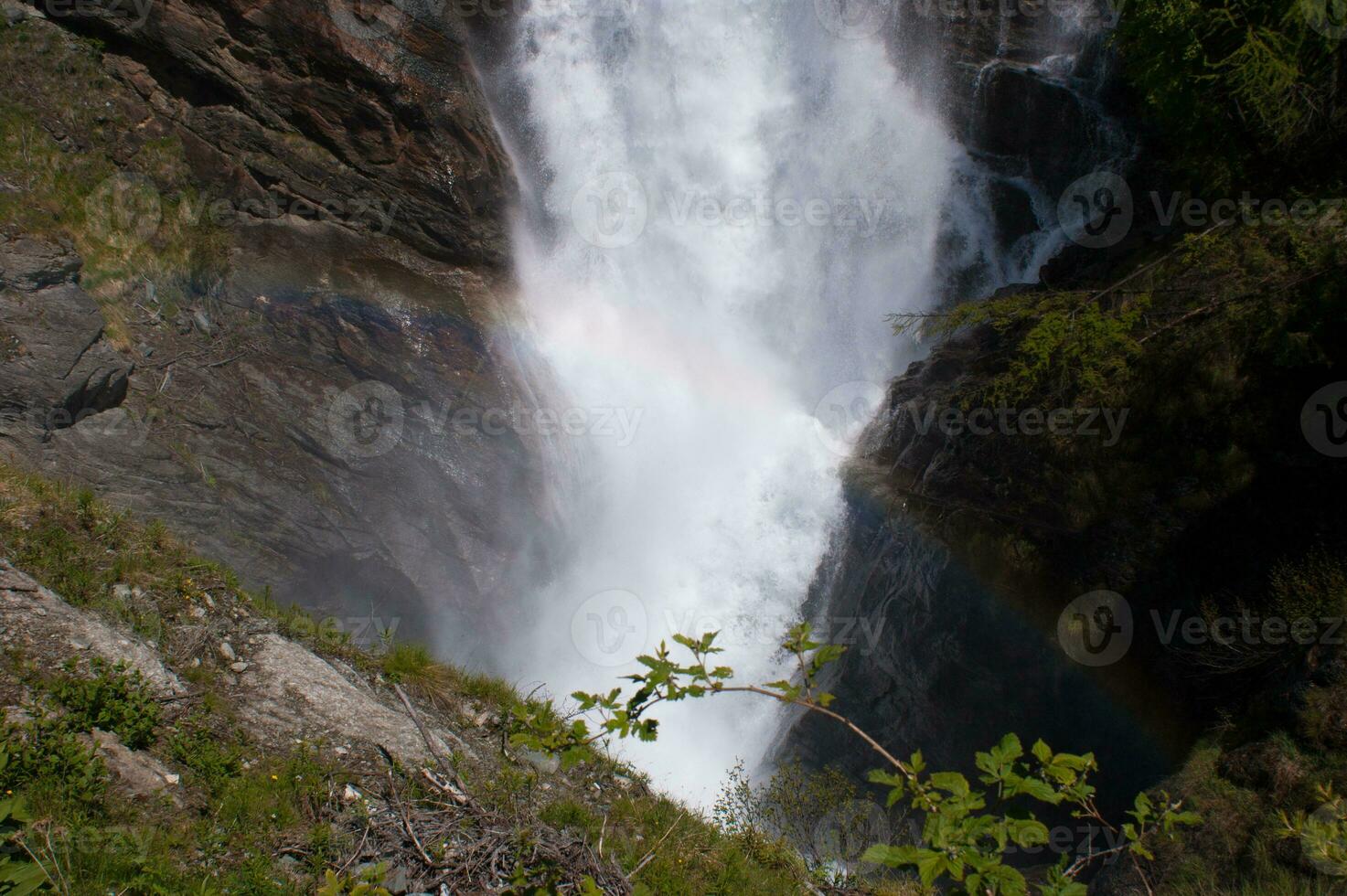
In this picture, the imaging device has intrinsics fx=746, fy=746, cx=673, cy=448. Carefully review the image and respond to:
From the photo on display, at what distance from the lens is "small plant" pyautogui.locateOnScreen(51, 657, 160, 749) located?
12.4ft

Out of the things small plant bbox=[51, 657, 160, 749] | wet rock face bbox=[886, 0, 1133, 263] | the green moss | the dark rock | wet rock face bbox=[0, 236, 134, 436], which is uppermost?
wet rock face bbox=[886, 0, 1133, 263]

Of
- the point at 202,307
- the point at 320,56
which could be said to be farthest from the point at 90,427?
the point at 320,56

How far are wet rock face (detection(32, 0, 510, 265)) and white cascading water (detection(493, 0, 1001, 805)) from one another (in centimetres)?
155

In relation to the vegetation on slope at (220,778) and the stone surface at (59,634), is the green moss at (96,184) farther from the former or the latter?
the stone surface at (59,634)

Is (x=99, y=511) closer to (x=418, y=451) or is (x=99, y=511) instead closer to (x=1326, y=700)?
(x=418, y=451)

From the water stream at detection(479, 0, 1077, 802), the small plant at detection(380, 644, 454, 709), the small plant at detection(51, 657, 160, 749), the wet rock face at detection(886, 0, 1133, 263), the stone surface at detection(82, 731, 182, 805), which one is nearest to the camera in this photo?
the stone surface at detection(82, 731, 182, 805)

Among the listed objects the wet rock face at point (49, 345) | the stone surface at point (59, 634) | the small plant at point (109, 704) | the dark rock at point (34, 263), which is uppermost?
the dark rock at point (34, 263)

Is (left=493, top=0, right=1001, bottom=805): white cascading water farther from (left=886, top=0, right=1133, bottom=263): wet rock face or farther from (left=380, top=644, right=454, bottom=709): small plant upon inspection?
(left=380, top=644, right=454, bottom=709): small plant

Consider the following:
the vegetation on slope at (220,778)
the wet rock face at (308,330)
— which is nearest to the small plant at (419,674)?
the vegetation on slope at (220,778)

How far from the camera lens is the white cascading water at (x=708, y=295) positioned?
13.0m

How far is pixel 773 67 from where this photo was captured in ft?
44.5

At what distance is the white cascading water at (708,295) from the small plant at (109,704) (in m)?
9.30

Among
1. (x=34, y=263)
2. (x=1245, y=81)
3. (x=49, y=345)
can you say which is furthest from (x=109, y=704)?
(x=1245, y=81)

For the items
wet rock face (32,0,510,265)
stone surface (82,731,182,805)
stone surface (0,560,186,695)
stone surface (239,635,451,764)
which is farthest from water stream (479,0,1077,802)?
stone surface (82,731,182,805)
